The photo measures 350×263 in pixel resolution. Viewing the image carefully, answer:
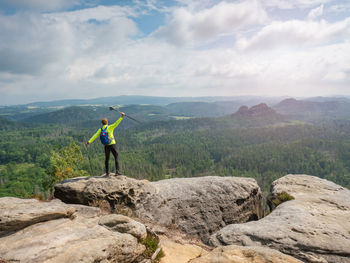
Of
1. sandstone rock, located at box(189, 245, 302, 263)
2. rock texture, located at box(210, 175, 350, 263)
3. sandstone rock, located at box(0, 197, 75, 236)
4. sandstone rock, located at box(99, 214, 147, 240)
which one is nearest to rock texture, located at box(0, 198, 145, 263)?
sandstone rock, located at box(0, 197, 75, 236)

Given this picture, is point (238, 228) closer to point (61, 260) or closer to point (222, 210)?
point (222, 210)

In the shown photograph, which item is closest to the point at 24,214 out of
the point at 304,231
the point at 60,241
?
the point at 60,241

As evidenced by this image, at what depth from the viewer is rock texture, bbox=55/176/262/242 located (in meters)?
18.8

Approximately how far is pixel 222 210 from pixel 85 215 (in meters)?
14.5

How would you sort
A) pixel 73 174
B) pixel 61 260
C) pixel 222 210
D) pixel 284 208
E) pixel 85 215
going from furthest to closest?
1. pixel 73 174
2. pixel 222 210
3. pixel 284 208
4. pixel 85 215
5. pixel 61 260

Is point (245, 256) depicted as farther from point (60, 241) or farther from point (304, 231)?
point (60, 241)

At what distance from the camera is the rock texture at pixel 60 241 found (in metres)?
9.45

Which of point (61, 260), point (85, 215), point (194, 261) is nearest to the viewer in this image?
point (61, 260)

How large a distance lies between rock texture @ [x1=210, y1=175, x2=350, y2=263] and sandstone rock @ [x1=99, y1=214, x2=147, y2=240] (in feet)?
22.3

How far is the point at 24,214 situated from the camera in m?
11.5

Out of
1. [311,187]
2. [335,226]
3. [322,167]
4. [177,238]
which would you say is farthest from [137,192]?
[322,167]

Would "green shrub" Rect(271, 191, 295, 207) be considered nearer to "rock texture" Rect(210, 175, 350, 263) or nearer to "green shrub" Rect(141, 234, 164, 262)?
"rock texture" Rect(210, 175, 350, 263)

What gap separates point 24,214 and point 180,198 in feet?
45.7

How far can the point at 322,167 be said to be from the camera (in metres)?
189
